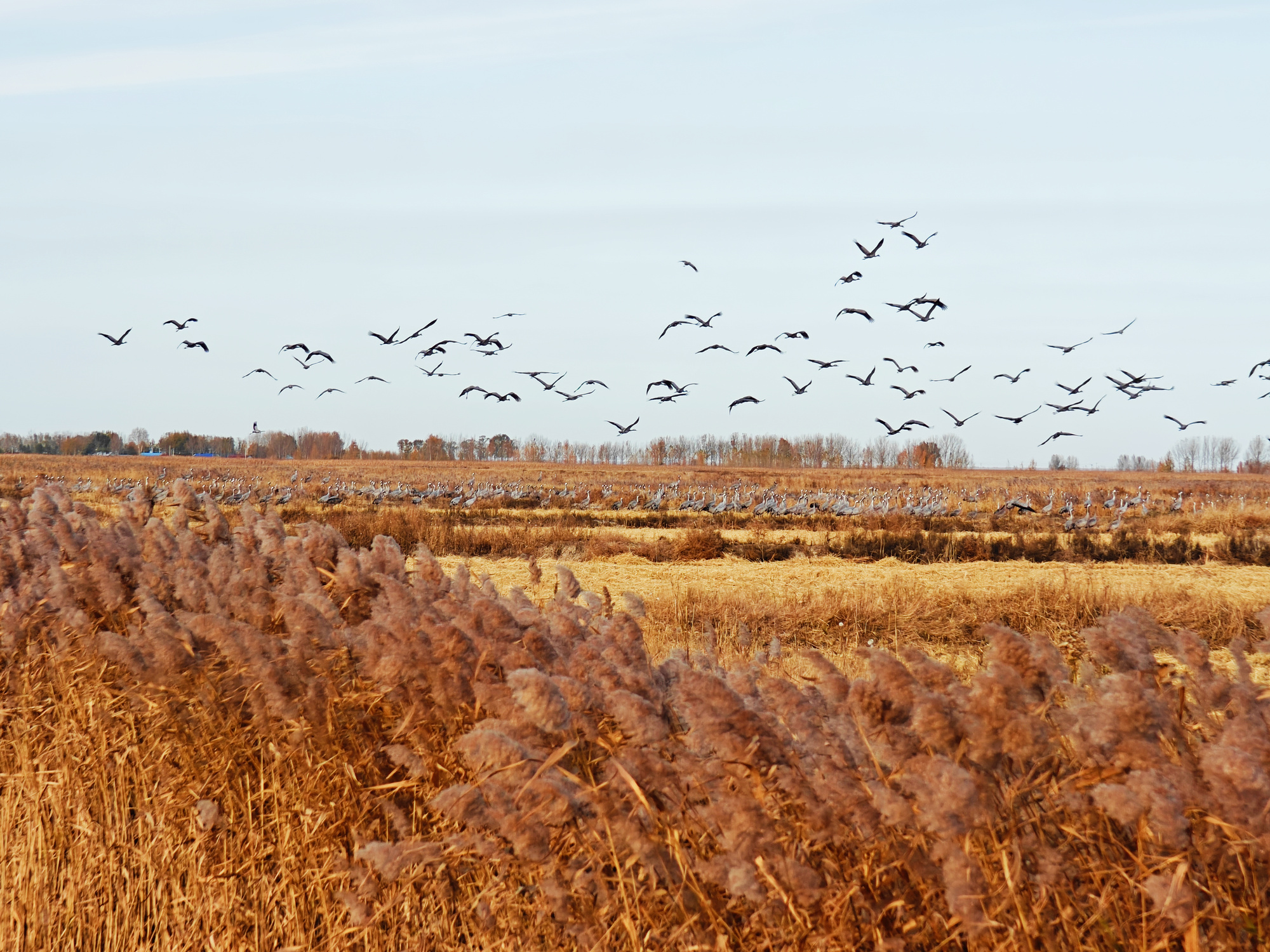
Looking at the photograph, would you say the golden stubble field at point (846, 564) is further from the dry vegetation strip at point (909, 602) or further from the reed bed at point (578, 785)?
the reed bed at point (578, 785)

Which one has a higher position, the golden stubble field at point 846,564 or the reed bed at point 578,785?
the reed bed at point 578,785

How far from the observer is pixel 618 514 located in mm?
39156

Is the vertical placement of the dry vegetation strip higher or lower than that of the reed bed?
lower

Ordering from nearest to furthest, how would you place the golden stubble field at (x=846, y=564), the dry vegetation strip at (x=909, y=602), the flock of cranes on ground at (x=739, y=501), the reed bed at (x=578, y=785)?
the reed bed at (x=578, y=785), the dry vegetation strip at (x=909, y=602), the golden stubble field at (x=846, y=564), the flock of cranes on ground at (x=739, y=501)

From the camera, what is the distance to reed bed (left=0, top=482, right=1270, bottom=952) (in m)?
2.16

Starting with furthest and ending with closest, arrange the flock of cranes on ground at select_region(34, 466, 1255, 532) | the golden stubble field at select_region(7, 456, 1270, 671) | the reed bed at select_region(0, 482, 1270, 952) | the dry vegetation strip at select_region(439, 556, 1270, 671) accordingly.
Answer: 1. the flock of cranes on ground at select_region(34, 466, 1255, 532)
2. the golden stubble field at select_region(7, 456, 1270, 671)
3. the dry vegetation strip at select_region(439, 556, 1270, 671)
4. the reed bed at select_region(0, 482, 1270, 952)

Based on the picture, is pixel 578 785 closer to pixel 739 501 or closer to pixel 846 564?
pixel 846 564

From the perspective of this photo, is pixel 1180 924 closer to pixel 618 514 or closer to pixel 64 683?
pixel 64 683

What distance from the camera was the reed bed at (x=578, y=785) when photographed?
2162 mm

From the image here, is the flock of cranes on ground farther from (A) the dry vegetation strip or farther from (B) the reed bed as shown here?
(B) the reed bed

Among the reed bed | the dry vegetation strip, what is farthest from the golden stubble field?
the reed bed

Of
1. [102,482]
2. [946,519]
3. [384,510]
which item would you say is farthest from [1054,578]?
[102,482]

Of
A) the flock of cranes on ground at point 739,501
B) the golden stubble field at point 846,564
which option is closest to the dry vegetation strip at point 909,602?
the golden stubble field at point 846,564

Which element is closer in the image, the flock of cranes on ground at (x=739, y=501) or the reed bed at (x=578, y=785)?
the reed bed at (x=578, y=785)
